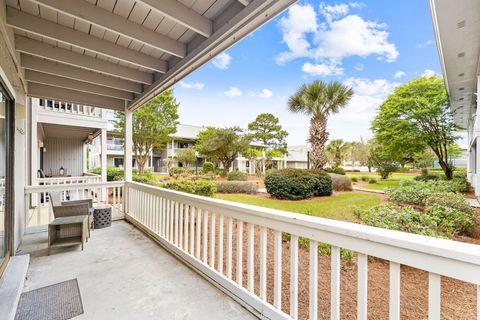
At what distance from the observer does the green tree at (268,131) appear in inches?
918

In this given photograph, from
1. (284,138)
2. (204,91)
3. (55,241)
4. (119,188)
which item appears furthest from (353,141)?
(55,241)

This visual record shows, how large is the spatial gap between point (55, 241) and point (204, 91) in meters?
16.1

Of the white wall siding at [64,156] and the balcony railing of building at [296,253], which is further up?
the white wall siding at [64,156]

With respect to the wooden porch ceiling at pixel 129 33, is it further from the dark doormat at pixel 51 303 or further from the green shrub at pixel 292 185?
the green shrub at pixel 292 185

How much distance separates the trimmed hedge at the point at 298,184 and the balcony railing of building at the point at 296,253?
4252mm

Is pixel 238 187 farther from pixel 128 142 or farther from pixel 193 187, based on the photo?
pixel 128 142

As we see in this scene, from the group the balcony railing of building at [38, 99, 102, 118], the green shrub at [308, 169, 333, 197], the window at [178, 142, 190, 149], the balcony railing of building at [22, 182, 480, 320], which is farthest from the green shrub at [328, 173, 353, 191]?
the window at [178, 142, 190, 149]

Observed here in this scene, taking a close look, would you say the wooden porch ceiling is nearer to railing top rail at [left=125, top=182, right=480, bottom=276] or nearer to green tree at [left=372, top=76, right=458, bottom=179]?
railing top rail at [left=125, top=182, right=480, bottom=276]

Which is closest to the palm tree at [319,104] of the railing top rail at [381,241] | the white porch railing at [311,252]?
the white porch railing at [311,252]

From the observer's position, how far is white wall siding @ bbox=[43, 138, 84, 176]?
1075 centimetres

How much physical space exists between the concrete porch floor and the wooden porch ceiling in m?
2.53

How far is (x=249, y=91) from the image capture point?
1755cm

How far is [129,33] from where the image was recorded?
2.44 m

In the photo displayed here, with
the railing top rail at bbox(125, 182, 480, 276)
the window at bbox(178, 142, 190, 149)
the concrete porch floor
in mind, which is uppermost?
the window at bbox(178, 142, 190, 149)
